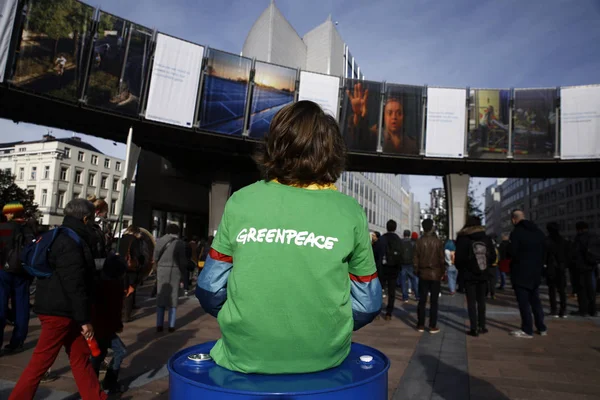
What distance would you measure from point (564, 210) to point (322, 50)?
2423 inches

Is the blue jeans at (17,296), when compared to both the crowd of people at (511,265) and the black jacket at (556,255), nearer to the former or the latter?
the crowd of people at (511,265)

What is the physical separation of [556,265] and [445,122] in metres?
17.7

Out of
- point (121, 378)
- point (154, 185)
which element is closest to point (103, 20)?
point (154, 185)

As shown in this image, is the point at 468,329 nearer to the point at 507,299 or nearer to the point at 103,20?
the point at 507,299

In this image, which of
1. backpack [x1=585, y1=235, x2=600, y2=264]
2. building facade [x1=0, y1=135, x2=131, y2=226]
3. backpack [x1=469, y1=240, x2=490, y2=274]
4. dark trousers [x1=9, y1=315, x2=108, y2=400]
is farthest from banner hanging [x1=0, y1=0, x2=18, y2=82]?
building facade [x1=0, y1=135, x2=131, y2=226]

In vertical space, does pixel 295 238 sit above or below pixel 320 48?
below

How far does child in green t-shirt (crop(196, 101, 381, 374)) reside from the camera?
1.38 meters

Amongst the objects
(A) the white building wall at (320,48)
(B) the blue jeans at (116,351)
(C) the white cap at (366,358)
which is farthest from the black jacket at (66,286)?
(A) the white building wall at (320,48)

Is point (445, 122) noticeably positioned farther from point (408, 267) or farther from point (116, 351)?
point (116, 351)

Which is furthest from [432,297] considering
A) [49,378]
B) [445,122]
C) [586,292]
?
[445,122]

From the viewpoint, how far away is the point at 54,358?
324 centimetres

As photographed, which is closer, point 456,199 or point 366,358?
point 366,358

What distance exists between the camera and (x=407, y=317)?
348 inches

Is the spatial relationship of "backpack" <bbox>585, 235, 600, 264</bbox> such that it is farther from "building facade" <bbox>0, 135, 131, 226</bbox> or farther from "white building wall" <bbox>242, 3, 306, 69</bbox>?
"building facade" <bbox>0, 135, 131, 226</bbox>
